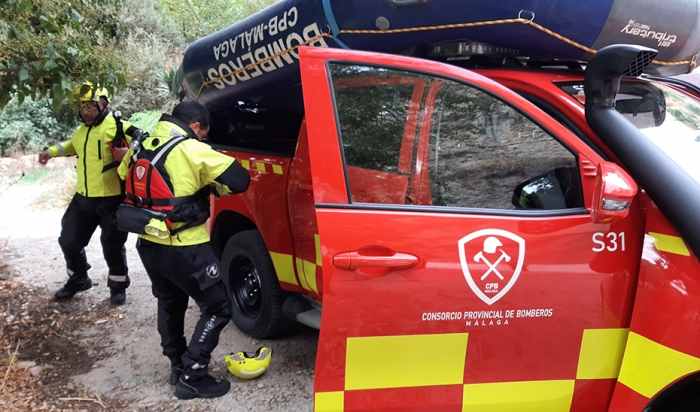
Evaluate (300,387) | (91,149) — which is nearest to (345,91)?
(300,387)

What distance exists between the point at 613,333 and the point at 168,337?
2.41 m

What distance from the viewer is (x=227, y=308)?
10.7ft

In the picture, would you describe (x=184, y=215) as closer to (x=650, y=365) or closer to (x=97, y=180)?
(x=97, y=180)

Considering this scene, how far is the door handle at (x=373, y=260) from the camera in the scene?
2.09 m

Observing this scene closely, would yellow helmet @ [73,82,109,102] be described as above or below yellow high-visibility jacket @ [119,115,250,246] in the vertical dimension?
above

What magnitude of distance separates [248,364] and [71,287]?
234cm

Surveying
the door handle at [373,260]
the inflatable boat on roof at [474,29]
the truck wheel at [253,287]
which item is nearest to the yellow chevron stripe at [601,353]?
the door handle at [373,260]

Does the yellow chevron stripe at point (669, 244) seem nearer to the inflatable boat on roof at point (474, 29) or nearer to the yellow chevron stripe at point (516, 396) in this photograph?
the yellow chevron stripe at point (516, 396)

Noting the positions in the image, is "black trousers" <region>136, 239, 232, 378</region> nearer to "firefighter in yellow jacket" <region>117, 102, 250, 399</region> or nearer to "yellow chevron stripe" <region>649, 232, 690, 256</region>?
"firefighter in yellow jacket" <region>117, 102, 250, 399</region>

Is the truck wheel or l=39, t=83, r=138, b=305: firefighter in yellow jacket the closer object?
the truck wheel

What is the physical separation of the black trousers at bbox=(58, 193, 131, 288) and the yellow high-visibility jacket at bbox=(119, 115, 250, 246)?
5.59ft

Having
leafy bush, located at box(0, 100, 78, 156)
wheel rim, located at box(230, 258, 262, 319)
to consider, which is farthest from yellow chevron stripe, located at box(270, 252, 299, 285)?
leafy bush, located at box(0, 100, 78, 156)

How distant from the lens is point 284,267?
3.47 metres

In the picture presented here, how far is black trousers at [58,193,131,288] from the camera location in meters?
4.56
